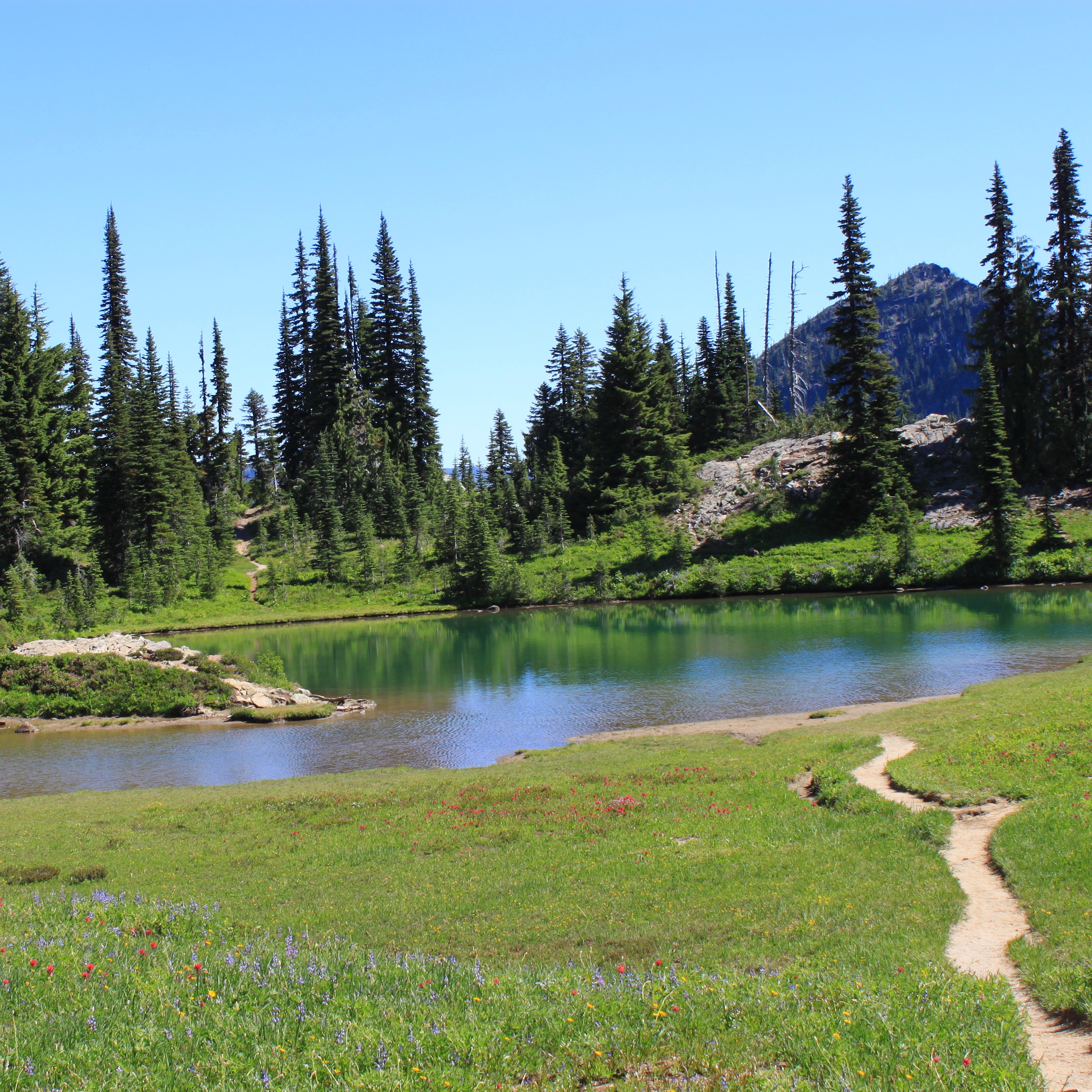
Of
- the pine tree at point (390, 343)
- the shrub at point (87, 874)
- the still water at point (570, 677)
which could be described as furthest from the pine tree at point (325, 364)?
the shrub at point (87, 874)

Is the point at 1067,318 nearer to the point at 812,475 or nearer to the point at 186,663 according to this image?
the point at 812,475

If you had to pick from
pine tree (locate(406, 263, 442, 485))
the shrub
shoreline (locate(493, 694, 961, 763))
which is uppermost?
pine tree (locate(406, 263, 442, 485))

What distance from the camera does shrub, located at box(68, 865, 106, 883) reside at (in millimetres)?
15773

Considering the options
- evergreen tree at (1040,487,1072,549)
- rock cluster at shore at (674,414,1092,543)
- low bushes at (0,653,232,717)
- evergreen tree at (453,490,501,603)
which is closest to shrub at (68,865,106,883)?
low bushes at (0,653,232,717)

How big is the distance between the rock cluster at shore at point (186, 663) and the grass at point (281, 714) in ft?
2.06

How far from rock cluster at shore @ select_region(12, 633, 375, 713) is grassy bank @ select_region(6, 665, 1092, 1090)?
16.9 m

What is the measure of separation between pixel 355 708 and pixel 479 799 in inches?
861

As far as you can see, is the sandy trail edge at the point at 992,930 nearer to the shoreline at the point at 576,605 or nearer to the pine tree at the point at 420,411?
the shoreline at the point at 576,605

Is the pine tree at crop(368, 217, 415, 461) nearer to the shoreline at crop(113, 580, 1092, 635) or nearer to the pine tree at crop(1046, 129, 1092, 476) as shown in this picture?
the shoreline at crop(113, 580, 1092, 635)

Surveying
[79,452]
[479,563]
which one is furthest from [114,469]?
[479,563]

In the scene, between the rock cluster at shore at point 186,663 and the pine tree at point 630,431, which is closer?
the rock cluster at shore at point 186,663

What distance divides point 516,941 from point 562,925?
77 cm

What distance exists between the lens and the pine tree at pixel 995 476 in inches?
2734

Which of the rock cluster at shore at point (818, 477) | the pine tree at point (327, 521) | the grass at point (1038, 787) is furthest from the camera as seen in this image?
the pine tree at point (327, 521)
